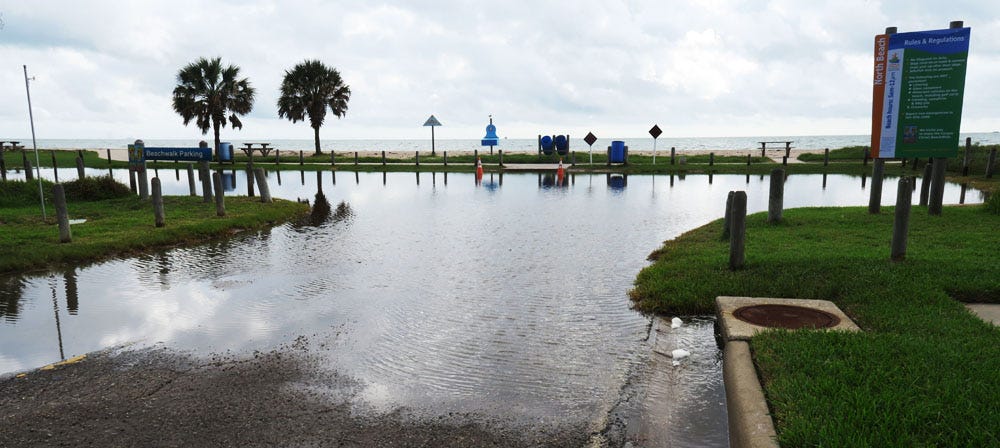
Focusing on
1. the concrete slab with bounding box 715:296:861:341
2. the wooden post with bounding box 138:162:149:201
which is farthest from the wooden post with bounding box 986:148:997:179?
the wooden post with bounding box 138:162:149:201

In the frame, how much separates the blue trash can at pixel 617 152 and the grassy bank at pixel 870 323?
24.5 m

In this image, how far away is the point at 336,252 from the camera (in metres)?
11.4

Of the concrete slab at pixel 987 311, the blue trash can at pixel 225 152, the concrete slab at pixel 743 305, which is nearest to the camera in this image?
the concrete slab at pixel 743 305

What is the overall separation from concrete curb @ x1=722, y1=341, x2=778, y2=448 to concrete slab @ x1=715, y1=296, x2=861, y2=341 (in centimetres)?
31

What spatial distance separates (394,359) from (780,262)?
5536 mm

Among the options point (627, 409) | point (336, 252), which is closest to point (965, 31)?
point (627, 409)

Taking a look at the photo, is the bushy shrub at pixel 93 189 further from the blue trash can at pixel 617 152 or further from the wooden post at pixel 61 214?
the blue trash can at pixel 617 152

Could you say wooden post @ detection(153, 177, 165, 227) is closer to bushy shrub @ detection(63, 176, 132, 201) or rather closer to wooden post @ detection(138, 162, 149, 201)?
wooden post @ detection(138, 162, 149, 201)

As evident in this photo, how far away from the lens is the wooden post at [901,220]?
8.09m

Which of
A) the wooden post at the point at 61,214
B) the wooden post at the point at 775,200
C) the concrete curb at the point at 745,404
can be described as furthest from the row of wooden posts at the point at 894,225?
the wooden post at the point at 61,214

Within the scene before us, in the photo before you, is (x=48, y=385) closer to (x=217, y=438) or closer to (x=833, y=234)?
(x=217, y=438)

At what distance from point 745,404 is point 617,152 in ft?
108

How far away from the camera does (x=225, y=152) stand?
4441 cm

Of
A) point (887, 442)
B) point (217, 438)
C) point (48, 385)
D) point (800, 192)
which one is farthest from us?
point (800, 192)
